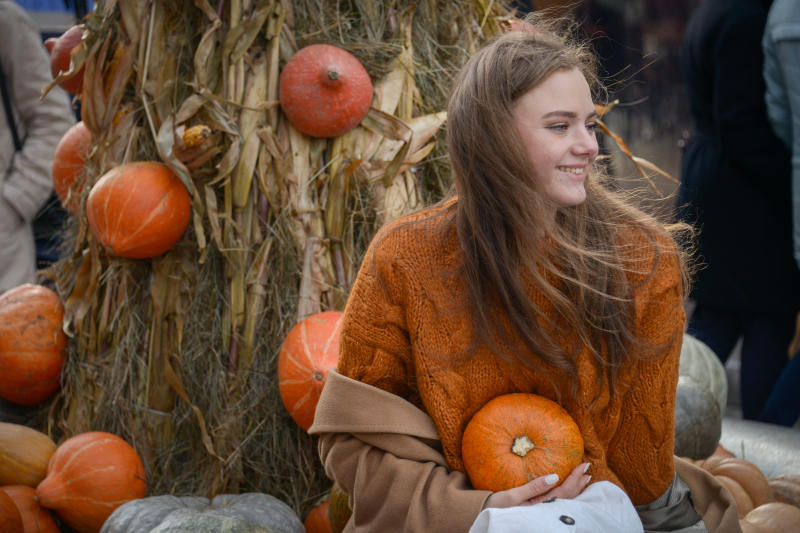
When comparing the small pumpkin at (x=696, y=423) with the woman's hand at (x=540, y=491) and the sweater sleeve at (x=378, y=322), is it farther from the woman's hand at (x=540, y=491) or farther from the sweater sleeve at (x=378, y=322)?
the sweater sleeve at (x=378, y=322)

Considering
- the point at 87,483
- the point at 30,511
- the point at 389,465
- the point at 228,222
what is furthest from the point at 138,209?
the point at 389,465

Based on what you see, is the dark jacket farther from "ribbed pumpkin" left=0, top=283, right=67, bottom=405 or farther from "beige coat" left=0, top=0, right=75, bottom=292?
"beige coat" left=0, top=0, right=75, bottom=292

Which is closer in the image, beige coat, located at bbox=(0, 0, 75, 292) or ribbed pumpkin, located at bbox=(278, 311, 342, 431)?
ribbed pumpkin, located at bbox=(278, 311, 342, 431)

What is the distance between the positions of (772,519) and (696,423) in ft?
1.54

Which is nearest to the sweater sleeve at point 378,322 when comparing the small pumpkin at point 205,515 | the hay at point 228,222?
the small pumpkin at point 205,515

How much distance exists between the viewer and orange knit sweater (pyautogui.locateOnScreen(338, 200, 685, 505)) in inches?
68.8

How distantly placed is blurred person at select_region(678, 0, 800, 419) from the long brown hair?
1.97 metres

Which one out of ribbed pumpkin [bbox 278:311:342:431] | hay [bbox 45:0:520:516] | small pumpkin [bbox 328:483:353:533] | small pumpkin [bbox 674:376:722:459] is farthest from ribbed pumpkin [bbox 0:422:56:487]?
small pumpkin [bbox 674:376:722:459]

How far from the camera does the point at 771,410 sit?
3377 millimetres

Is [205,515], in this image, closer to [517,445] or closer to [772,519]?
[517,445]

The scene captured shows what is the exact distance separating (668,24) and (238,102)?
4.20 metres

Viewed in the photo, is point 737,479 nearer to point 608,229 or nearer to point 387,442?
point 608,229

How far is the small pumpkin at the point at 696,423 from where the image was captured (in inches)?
106

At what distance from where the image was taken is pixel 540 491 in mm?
1647
